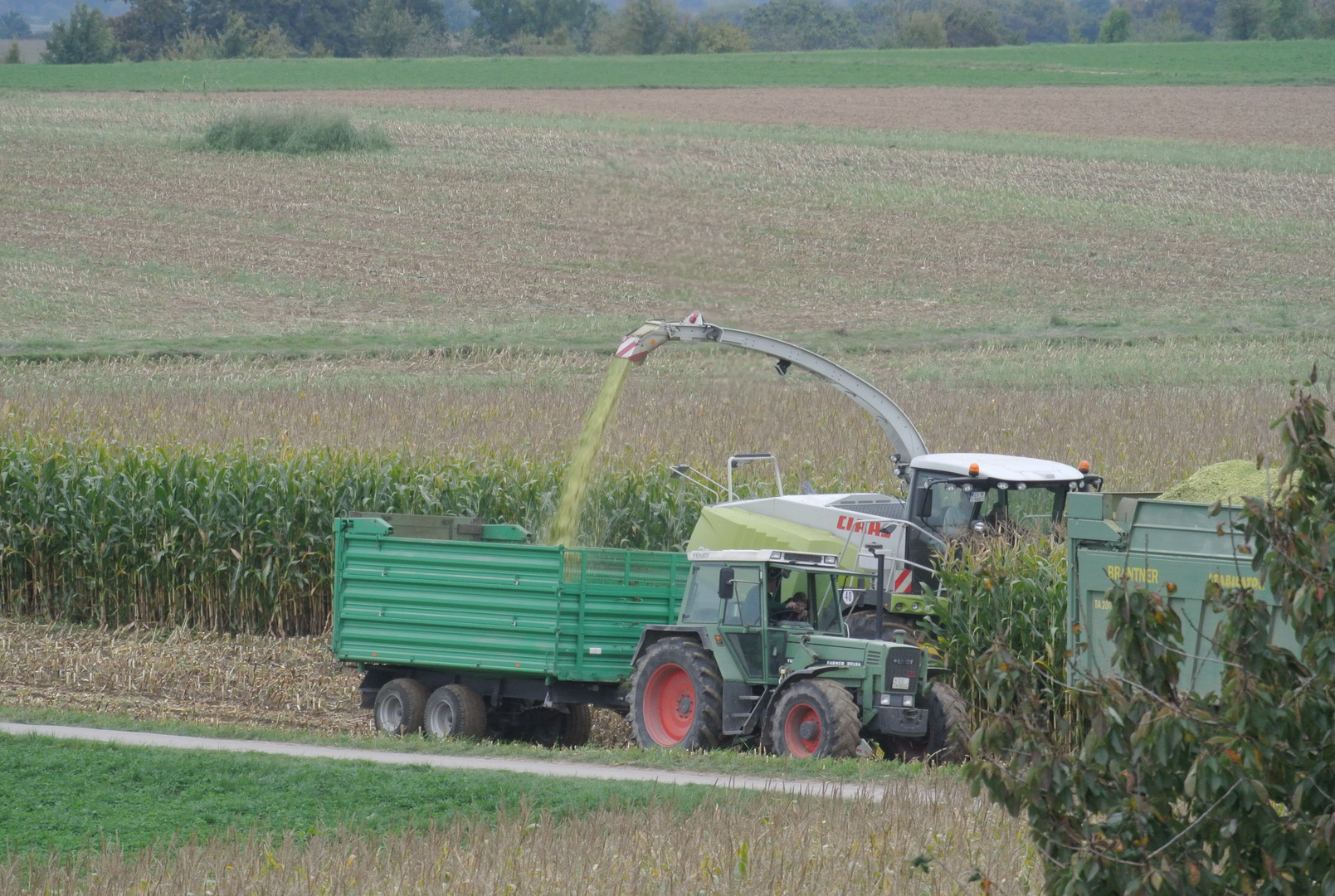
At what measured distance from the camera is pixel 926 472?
480 inches

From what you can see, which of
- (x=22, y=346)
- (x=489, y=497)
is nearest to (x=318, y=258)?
(x=22, y=346)

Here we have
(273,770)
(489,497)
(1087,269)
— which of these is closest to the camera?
(273,770)

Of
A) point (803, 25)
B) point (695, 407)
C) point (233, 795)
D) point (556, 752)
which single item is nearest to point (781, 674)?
point (556, 752)

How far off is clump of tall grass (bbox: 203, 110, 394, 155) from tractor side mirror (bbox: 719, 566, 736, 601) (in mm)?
33596

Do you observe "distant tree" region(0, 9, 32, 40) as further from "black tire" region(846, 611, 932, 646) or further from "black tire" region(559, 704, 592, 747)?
"black tire" region(846, 611, 932, 646)

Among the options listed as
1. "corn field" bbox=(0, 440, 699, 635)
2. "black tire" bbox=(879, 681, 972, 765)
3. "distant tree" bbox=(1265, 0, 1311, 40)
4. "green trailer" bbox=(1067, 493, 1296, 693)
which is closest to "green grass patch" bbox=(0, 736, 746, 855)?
"black tire" bbox=(879, 681, 972, 765)

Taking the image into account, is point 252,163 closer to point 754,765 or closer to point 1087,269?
point 1087,269

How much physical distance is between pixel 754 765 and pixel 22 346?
77.5ft

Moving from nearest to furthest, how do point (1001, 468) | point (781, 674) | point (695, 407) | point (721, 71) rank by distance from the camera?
point (781, 674)
point (1001, 468)
point (695, 407)
point (721, 71)

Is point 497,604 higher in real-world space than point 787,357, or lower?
lower

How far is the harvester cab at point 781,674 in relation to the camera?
1054 centimetres

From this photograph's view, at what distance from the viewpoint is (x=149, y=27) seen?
318 feet

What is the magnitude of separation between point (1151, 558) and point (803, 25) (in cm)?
10880

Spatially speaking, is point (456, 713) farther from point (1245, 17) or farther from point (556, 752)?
point (1245, 17)
